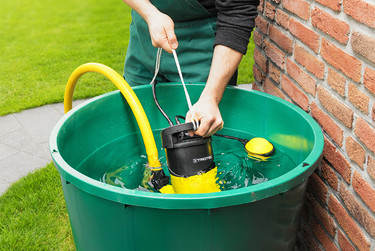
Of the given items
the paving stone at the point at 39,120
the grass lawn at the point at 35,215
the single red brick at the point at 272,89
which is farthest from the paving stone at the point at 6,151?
the single red brick at the point at 272,89

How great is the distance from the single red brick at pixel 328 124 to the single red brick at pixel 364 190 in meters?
0.13

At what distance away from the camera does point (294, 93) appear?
175cm

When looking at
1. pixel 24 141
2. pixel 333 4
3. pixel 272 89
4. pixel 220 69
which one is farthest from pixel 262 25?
pixel 24 141

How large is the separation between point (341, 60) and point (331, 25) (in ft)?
0.39

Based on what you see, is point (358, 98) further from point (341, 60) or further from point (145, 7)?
point (145, 7)

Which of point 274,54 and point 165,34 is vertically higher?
point 165,34

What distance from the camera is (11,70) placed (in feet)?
13.2

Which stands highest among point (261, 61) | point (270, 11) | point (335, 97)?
point (270, 11)

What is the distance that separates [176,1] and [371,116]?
0.84 meters

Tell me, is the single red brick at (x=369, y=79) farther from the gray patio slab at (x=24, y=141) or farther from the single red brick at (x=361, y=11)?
the gray patio slab at (x=24, y=141)

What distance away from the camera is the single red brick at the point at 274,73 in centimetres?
189

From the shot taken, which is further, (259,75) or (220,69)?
(259,75)

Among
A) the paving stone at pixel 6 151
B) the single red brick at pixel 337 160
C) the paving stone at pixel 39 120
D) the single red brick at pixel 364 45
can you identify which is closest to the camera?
the single red brick at pixel 364 45

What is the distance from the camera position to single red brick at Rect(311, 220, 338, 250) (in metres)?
1.56
